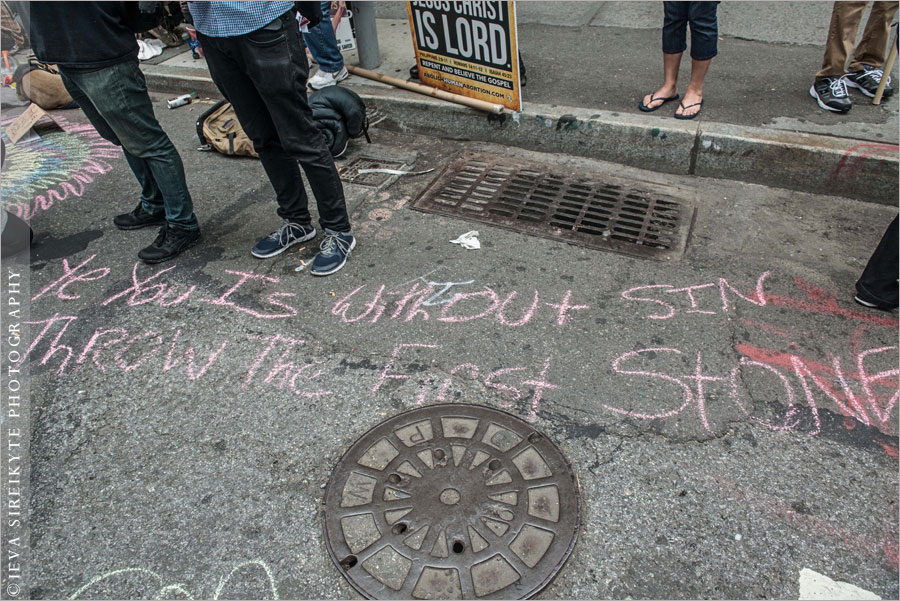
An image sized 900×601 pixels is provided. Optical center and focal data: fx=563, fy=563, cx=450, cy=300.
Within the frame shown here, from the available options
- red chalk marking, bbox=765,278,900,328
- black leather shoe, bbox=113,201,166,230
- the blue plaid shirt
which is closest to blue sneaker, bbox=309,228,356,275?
the blue plaid shirt

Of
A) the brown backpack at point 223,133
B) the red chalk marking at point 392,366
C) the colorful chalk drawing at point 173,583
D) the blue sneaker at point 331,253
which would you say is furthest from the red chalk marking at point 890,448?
the brown backpack at point 223,133

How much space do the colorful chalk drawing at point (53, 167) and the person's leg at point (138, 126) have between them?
1123mm

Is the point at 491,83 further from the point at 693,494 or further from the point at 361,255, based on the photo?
the point at 693,494

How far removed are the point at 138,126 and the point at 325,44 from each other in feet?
7.58

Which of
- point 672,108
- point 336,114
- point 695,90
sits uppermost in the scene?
point 336,114

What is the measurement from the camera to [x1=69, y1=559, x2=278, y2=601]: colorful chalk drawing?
179cm

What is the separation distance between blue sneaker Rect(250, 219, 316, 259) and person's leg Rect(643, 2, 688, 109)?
8.68 ft

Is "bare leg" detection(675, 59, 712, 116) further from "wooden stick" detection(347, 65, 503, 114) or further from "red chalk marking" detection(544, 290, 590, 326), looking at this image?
"red chalk marking" detection(544, 290, 590, 326)

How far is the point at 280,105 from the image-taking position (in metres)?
2.72

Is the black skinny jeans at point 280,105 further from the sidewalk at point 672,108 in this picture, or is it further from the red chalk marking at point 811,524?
the red chalk marking at point 811,524

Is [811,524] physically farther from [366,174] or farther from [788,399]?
[366,174]

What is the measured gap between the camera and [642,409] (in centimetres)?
226

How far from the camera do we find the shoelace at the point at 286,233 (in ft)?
10.9

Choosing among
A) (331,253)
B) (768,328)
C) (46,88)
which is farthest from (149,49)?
(768,328)
